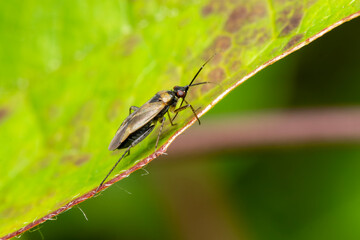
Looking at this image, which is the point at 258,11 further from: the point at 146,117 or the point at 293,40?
the point at 146,117

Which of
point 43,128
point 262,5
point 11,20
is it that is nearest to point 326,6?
point 262,5

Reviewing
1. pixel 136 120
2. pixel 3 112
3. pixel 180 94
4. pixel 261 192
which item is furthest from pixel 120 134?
pixel 261 192

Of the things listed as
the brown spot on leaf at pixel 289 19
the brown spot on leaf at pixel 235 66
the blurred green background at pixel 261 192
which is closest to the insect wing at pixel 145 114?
the blurred green background at pixel 261 192

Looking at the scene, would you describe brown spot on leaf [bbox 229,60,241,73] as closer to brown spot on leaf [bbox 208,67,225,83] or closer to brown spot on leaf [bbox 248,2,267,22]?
brown spot on leaf [bbox 208,67,225,83]

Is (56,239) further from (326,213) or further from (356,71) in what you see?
(356,71)

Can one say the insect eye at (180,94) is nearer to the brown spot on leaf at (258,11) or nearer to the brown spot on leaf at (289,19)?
the brown spot on leaf at (258,11)

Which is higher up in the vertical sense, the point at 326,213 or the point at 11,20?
the point at 11,20

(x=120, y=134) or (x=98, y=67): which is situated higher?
(x=98, y=67)

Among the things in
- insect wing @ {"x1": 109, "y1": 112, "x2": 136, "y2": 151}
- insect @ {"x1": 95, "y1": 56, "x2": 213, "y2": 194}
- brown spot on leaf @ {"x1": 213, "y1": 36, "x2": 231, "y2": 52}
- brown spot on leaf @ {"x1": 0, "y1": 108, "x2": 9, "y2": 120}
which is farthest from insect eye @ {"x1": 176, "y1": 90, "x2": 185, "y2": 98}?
brown spot on leaf @ {"x1": 0, "y1": 108, "x2": 9, "y2": 120}
